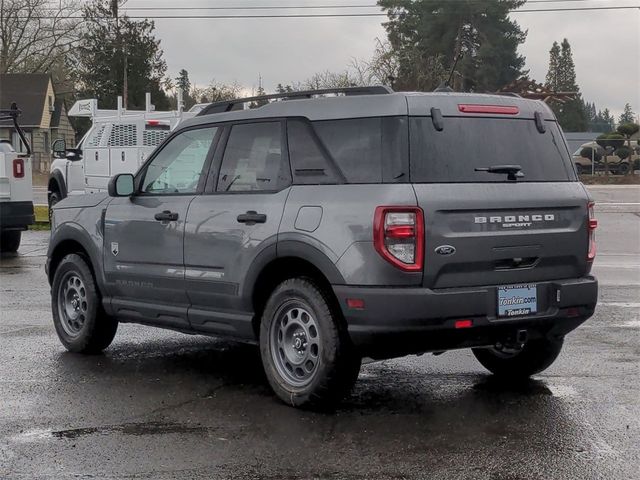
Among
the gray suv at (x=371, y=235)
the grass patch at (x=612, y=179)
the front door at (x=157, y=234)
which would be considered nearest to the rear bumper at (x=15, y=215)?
the front door at (x=157, y=234)

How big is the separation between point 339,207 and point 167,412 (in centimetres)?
172

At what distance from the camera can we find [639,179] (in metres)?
40.2

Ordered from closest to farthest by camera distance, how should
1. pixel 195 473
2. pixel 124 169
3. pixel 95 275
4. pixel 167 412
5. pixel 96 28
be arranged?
pixel 195 473
pixel 167 412
pixel 95 275
pixel 124 169
pixel 96 28

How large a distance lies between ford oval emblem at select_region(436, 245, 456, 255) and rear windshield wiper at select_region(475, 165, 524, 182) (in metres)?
0.61

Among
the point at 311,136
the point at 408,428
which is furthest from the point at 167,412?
the point at 311,136

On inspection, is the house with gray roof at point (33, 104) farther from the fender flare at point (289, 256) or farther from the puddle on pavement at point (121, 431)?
the puddle on pavement at point (121, 431)

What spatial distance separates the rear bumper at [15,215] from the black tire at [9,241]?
622mm

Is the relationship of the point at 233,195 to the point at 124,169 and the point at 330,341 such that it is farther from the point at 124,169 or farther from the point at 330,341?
the point at 124,169

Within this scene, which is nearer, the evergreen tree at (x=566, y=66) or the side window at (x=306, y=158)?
the side window at (x=306, y=158)

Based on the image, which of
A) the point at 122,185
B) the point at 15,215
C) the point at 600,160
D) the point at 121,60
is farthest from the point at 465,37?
the point at 122,185

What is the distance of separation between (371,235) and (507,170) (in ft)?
3.49

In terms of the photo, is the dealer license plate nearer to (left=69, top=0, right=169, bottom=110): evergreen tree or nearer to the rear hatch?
the rear hatch

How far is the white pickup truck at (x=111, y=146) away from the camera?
1995cm

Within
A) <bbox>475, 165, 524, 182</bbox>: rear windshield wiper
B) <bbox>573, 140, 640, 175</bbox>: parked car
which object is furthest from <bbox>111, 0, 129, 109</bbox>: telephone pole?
<bbox>475, 165, 524, 182</bbox>: rear windshield wiper
